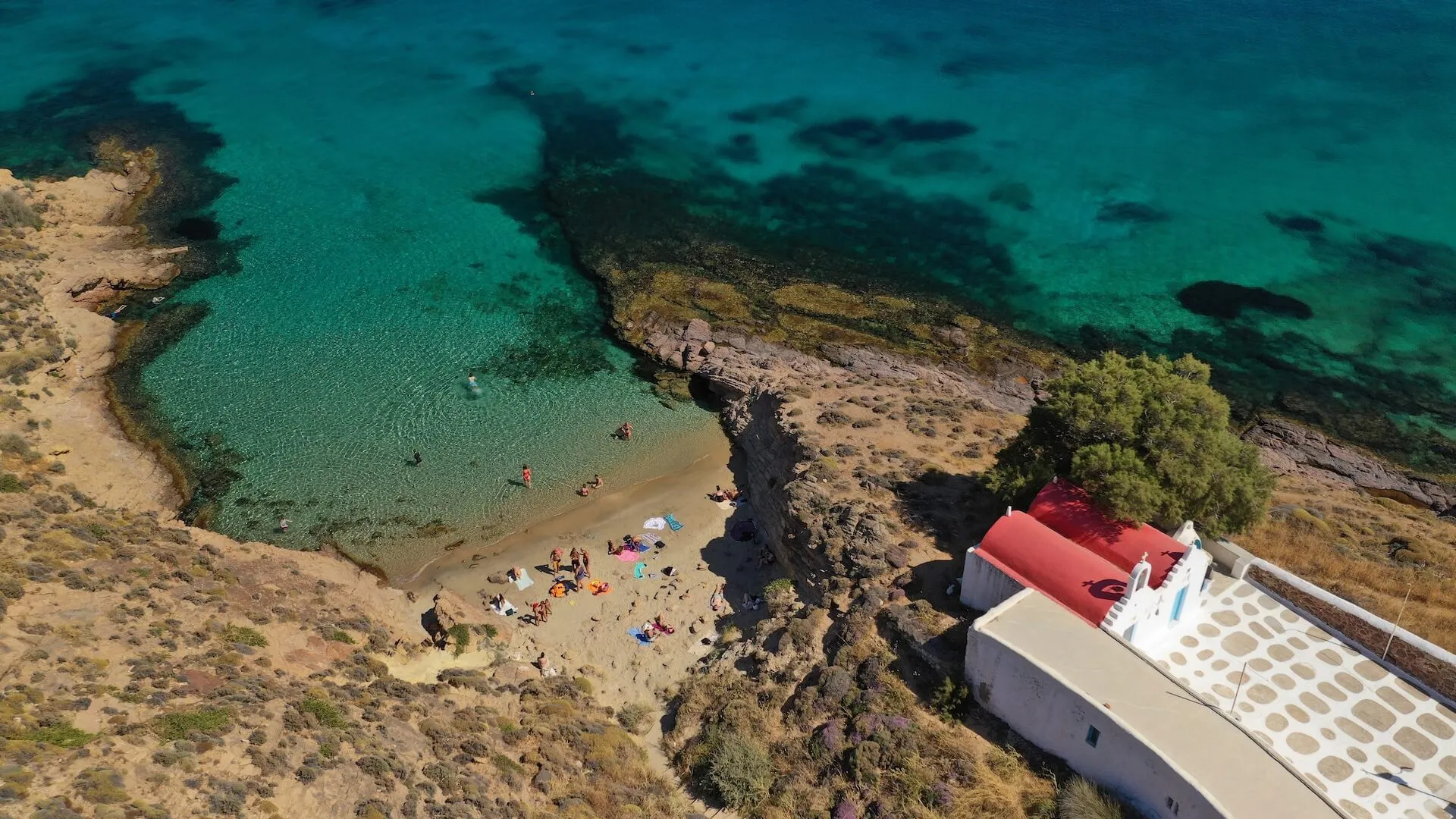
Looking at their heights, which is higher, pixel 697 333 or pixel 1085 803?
pixel 1085 803

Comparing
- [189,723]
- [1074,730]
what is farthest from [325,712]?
[1074,730]

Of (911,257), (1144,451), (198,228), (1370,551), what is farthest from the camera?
(198,228)

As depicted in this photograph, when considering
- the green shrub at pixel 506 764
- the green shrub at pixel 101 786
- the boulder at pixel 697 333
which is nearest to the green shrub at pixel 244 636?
the green shrub at pixel 101 786

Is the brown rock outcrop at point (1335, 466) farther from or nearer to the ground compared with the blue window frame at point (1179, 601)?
nearer to the ground

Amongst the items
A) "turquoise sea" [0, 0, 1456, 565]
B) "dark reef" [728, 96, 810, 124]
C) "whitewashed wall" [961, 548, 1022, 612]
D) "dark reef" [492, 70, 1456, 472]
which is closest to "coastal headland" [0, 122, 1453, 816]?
"whitewashed wall" [961, 548, 1022, 612]

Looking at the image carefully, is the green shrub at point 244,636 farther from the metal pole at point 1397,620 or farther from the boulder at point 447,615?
the metal pole at point 1397,620

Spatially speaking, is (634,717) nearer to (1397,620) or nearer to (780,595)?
(780,595)

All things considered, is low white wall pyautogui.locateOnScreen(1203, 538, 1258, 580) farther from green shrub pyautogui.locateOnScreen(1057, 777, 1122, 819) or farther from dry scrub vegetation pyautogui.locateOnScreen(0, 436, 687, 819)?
dry scrub vegetation pyautogui.locateOnScreen(0, 436, 687, 819)
